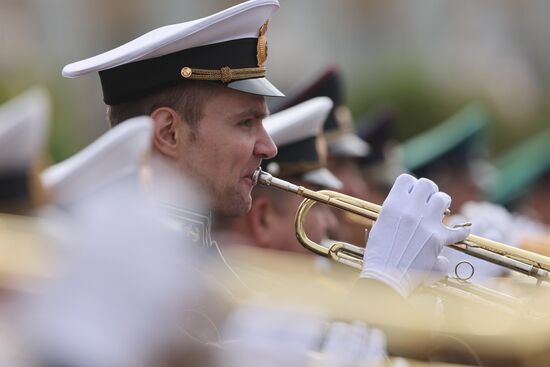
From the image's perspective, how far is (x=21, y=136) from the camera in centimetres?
355

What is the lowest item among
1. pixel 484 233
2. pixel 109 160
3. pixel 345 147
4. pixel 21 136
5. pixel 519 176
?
pixel 21 136

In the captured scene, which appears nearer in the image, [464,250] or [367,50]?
[464,250]

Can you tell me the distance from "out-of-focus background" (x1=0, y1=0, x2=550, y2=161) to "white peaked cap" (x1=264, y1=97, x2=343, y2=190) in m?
16.3

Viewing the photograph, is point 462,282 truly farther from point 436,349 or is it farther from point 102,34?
point 102,34

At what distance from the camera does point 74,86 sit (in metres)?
31.8

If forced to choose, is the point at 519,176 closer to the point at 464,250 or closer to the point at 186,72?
the point at 464,250

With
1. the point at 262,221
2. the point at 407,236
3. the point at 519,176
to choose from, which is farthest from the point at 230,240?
the point at 519,176

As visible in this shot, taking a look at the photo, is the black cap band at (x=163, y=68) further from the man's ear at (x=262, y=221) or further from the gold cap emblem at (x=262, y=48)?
A: the man's ear at (x=262, y=221)

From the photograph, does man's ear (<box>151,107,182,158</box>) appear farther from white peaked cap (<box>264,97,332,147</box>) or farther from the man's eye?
white peaked cap (<box>264,97,332,147</box>)

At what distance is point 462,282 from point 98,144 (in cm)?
127

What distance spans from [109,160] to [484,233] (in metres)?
2.45

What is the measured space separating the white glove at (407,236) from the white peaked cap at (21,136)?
3.37 ft

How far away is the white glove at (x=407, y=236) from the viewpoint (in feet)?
12.9

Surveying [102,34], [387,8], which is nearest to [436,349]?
[102,34]
